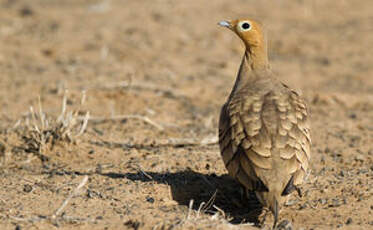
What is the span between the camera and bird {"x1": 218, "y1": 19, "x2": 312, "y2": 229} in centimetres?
420

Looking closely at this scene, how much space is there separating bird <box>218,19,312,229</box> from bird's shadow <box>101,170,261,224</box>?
1.10 ft

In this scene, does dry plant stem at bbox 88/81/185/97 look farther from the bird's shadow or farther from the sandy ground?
the bird's shadow

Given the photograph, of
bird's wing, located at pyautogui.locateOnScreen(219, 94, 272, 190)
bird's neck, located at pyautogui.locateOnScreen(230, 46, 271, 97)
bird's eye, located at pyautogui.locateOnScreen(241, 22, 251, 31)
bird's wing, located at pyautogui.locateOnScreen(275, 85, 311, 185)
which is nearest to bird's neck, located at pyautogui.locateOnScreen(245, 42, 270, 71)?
bird's neck, located at pyautogui.locateOnScreen(230, 46, 271, 97)

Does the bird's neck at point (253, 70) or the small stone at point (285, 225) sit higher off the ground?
the bird's neck at point (253, 70)

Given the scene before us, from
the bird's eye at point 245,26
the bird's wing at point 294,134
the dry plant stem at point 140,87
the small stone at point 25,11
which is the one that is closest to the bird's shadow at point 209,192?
the bird's wing at point 294,134

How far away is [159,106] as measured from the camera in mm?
7539

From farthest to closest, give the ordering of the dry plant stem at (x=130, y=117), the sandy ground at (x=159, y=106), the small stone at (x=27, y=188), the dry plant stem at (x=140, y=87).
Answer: the dry plant stem at (x=140, y=87)
the dry plant stem at (x=130, y=117)
the small stone at (x=27, y=188)
the sandy ground at (x=159, y=106)

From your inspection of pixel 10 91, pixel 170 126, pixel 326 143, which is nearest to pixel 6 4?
pixel 10 91

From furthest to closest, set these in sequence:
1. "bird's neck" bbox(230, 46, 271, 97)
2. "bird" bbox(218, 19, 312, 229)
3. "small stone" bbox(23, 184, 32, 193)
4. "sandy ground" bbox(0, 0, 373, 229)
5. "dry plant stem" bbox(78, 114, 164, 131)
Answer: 1. "dry plant stem" bbox(78, 114, 164, 131)
2. "bird's neck" bbox(230, 46, 271, 97)
3. "small stone" bbox(23, 184, 32, 193)
4. "sandy ground" bbox(0, 0, 373, 229)
5. "bird" bbox(218, 19, 312, 229)

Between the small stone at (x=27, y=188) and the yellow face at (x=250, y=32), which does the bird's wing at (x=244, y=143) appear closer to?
the yellow face at (x=250, y=32)

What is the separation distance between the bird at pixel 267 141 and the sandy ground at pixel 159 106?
0.30m

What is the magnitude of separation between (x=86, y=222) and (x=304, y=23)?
8880mm

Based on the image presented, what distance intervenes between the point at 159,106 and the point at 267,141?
11.0ft

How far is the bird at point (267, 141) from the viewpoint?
420cm
